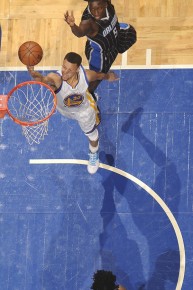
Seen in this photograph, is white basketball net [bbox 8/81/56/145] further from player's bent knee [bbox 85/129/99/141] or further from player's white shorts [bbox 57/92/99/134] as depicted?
player's white shorts [bbox 57/92/99/134]

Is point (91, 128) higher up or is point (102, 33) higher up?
point (102, 33)

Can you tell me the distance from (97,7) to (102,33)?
562 mm

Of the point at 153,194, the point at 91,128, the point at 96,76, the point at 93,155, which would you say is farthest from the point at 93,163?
the point at 96,76

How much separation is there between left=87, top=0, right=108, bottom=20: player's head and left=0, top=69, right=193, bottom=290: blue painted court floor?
181 cm

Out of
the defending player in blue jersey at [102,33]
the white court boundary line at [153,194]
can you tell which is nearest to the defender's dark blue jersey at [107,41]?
the defending player in blue jersey at [102,33]

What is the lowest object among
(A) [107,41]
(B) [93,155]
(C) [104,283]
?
(C) [104,283]

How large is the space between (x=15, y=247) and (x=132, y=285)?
1.88 metres

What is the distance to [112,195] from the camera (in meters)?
8.77

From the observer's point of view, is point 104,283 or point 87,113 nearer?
point 104,283

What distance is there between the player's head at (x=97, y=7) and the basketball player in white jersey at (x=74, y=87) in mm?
683

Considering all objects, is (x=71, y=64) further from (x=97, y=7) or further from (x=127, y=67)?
(x=127, y=67)

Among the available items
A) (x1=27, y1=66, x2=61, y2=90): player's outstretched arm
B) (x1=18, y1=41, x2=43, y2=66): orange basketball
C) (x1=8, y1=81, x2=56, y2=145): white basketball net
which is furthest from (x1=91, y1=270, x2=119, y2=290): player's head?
(x1=18, y1=41, x2=43, y2=66): orange basketball

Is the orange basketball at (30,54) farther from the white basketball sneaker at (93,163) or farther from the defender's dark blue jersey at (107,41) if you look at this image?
the white basketball sneaker at (93,163)

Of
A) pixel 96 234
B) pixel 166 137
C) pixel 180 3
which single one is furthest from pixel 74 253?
pixel 180 3
